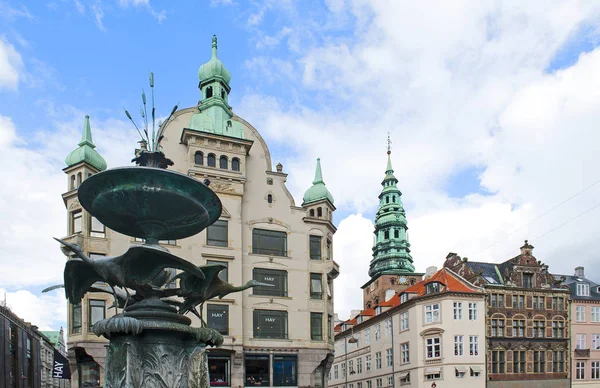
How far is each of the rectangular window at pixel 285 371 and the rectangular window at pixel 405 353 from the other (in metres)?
17.4

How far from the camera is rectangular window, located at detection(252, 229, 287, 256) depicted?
1656 inches

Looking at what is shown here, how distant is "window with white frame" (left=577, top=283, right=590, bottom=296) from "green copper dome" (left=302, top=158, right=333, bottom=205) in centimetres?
2906

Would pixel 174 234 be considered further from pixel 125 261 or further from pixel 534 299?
pixel 534 299

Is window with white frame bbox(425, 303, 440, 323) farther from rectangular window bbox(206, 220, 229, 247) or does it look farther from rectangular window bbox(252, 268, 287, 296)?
rectangular window bbox(206, 220, 229, 247)

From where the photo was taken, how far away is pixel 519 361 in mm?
53500

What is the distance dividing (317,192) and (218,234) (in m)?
8.62

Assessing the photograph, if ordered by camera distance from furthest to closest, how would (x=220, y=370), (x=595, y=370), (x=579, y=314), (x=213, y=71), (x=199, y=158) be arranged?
(x=579, y=314), (x=595, y=370), (x=213, y=71), (x=199, y=158), (x=220, y=370)

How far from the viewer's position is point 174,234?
15.1 m

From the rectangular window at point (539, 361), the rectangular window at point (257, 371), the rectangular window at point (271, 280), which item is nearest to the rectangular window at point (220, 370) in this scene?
the rectangular window at point (257, 371)

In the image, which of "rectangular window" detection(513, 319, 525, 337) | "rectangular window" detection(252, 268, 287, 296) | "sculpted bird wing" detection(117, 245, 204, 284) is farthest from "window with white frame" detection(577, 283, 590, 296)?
"sculpted bird wing" detection(117, 245, 204, 284)

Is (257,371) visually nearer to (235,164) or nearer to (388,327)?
(235,164)

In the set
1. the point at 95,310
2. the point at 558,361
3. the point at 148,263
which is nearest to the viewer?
the point at 148,263

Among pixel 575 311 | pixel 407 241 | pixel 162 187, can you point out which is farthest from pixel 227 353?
pixel 407 241

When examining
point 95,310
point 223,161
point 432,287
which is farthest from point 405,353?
point 95,310
